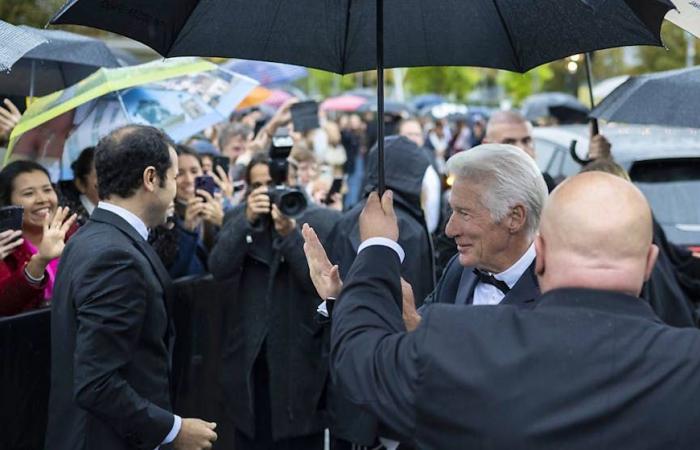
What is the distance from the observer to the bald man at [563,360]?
222cm

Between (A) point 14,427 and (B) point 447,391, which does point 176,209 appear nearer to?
(A) point 14,427

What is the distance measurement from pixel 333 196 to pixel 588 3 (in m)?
4.15

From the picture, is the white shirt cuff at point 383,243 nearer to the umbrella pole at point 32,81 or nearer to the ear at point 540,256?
the ear at point 540,256

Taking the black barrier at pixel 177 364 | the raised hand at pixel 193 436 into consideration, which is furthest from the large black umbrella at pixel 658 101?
the raised hand at pixel 193 436

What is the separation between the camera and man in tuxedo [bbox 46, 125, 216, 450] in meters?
3.59

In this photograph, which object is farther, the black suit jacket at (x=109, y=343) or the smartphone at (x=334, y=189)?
the smartphone at (x=334, y=189)

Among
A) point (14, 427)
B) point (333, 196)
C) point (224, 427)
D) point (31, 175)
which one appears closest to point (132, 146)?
point (31, 175)

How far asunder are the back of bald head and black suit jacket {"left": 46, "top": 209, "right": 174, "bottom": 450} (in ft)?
6.02

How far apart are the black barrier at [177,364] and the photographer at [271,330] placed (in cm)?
24

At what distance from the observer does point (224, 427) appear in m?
6.03

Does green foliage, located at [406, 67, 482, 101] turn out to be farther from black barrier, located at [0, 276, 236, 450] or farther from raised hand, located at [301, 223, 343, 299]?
raised hand, located at [301, 223, 343, 299]

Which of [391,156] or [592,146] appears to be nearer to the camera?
[391,156]

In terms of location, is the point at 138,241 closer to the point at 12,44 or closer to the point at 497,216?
the point at 12,44

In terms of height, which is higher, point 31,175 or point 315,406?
point 31,175
